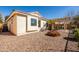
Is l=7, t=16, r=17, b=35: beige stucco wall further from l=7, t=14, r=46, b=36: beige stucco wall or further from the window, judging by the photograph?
the window

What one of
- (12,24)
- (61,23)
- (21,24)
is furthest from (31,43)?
(61,23)

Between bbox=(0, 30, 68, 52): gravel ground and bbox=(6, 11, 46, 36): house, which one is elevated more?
bbox=(6, 11, 46, 36): house

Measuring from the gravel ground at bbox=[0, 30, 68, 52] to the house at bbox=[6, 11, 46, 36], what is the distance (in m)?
0.14

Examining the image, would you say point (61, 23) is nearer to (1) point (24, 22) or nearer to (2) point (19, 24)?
(1) point (24, 22)

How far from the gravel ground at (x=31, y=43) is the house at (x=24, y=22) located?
14 cm

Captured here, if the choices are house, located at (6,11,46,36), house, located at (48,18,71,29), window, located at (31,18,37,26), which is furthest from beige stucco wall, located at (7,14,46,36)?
house, located at (48,18,71,29)

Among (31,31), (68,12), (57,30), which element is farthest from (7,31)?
(68,12)

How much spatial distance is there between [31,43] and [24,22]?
58 centimetres

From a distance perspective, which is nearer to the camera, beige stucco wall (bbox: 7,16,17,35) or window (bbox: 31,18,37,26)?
beige stucco wall (bbox: 7,16,17,35)

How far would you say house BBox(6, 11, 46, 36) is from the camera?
4516mm
